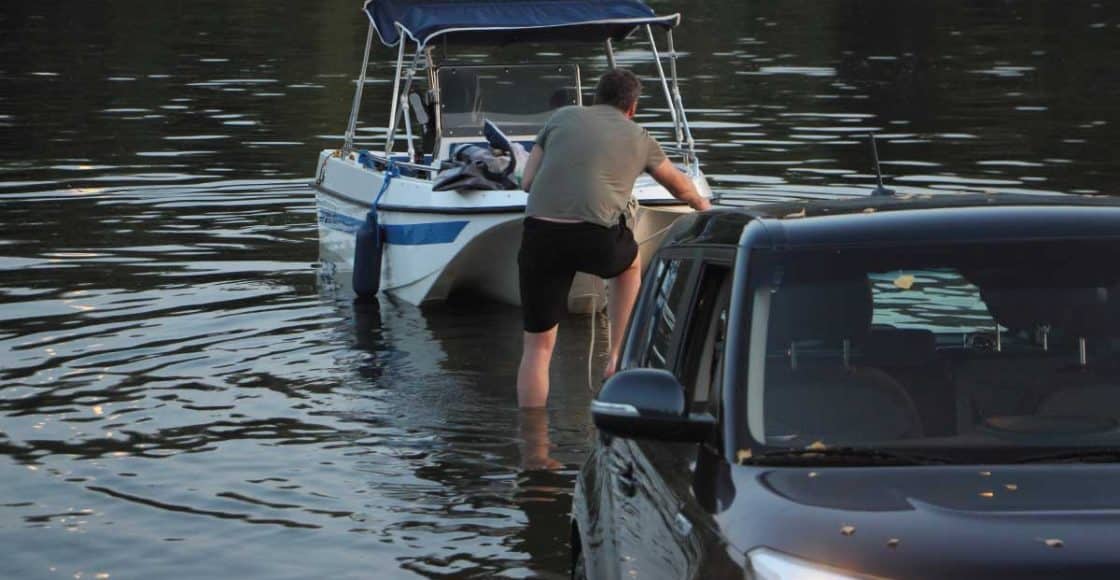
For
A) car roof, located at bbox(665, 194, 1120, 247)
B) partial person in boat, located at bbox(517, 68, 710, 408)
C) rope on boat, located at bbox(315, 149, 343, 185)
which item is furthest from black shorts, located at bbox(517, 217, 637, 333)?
rope on boat, located at bbox(315, 149, 343, 185)

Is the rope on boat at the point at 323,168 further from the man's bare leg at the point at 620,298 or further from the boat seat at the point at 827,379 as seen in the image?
the boat seat at the point at 827,379

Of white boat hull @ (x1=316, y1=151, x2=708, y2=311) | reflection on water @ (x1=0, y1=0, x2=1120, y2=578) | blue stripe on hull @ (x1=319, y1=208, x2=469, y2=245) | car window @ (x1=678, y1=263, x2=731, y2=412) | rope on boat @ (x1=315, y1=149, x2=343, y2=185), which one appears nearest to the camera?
car window @ (x1=678, y1=263, x2=731, y2=412)

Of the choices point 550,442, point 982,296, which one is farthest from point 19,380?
point 982,296

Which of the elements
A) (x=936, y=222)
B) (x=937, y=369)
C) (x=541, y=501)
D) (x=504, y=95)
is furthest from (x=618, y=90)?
(x=937, y=369)

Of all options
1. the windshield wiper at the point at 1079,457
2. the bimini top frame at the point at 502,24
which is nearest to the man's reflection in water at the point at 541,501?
the windshield wiper at the point at 1079,457

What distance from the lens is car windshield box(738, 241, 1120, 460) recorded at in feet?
15.1

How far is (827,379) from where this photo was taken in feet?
15.5

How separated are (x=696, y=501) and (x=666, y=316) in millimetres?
1235

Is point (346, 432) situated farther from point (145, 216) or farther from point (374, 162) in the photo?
point (145, 216)

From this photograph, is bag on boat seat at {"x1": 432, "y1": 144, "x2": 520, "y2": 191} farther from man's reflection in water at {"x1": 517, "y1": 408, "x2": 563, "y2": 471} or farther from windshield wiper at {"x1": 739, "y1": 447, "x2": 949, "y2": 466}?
windshield wiper at {"x1": 739, "y1": 447, "x2": 949, "y2": 466}

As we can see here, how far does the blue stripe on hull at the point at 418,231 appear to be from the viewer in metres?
14.0

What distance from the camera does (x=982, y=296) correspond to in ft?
16.4

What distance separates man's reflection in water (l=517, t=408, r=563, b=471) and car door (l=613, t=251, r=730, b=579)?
4.02 m

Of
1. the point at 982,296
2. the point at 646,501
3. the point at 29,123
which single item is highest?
the point at 982,296
